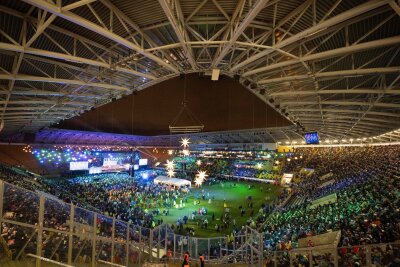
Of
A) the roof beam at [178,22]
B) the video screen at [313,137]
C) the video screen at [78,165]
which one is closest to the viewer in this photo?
the roof beam at [178,22]

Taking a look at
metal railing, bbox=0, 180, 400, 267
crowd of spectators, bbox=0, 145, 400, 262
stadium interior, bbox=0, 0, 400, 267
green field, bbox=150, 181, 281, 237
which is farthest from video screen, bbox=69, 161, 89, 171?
metal railing, bbox=0, 180, 400, 267

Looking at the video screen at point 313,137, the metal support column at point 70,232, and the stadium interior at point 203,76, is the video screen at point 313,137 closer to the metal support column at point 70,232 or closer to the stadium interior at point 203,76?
the stadium interior at point 203,76

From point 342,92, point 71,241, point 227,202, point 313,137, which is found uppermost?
point 342,92

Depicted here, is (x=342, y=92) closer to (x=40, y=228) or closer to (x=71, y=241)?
(x=71, y=241)

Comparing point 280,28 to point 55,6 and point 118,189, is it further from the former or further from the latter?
point 118,189

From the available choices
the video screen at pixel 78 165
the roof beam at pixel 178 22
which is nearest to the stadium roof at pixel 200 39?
the roof beam at pixel 178 22

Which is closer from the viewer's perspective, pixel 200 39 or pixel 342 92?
pixel 200 39

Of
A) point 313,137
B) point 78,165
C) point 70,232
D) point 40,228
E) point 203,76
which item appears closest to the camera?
point 40,228

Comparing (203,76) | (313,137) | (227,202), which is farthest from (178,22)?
(227,202)
